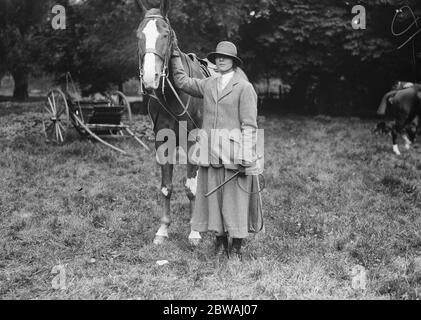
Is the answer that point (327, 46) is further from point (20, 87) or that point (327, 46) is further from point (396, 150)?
point (20, 87)

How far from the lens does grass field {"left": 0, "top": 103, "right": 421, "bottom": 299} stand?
165 inches

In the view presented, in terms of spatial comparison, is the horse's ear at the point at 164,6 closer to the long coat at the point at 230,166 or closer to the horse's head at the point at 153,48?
the horse's head at the point at 153,48

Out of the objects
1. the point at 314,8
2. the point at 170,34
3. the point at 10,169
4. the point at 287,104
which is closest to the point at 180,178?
the point at 10,169

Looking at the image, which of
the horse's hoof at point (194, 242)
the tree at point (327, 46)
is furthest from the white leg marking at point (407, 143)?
the horse's hoof at point (194, 242)

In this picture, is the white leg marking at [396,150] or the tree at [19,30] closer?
the white leg marking at [396,150]

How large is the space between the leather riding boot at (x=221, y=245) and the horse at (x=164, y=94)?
41 centimetres

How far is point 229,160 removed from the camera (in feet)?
15.0

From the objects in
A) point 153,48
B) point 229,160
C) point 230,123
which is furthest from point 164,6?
point 229,160

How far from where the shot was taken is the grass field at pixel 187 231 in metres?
4.20

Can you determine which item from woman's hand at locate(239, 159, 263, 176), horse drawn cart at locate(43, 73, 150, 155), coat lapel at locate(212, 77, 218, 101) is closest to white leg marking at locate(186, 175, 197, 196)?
woman's hand at locate(239, 159, 263, 176)

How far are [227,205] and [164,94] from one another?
5.22 ft

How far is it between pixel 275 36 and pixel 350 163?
834cm

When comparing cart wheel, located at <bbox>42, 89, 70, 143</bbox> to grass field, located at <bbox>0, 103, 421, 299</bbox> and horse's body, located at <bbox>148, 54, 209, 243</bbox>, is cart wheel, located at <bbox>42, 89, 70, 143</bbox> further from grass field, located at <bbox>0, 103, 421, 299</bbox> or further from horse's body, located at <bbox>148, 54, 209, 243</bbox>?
horse's body, located at <bbox>148, 54, 209, 243</bbox>

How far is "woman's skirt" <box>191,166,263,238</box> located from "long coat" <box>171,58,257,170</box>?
0.16m
